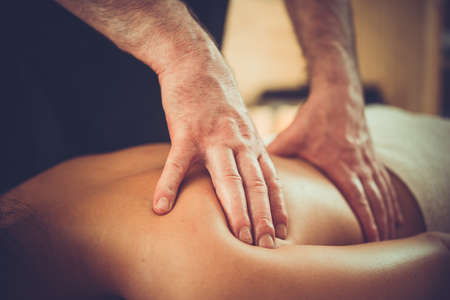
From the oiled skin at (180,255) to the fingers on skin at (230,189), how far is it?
0.06 ft

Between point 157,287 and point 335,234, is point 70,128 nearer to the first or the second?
point 157,287

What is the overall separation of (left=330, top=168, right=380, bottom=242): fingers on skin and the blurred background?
77.6 inches

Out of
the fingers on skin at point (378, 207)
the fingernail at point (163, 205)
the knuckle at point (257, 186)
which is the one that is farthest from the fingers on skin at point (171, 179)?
the fingers on skin at point (378, 207)

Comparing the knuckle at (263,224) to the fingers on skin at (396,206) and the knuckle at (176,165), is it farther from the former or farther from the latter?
the fingers on skin at (396,206)

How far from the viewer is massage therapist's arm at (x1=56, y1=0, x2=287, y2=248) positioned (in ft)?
1.61

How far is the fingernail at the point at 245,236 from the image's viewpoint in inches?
18.3

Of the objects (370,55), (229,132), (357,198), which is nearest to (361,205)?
(357,198)

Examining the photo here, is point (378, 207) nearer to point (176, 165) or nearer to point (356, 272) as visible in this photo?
point (356, 272)

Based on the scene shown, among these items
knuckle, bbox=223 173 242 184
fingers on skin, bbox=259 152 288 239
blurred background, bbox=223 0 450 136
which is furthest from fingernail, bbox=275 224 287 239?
blurred background, bbox=223 0 450 136

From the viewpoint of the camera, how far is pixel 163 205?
0.48 meters

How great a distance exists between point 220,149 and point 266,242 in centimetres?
17

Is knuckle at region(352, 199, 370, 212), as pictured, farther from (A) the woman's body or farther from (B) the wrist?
(B) the wrist

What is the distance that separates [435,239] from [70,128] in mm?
901

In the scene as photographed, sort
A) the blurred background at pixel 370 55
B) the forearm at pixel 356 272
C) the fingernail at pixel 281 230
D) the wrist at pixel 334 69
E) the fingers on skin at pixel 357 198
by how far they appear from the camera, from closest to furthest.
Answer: the forearm at pixel 356 272 < the fingernail at pixel 281 230 < the fingers on skin at pixel 357 198 < the wrist at pixel 334 69 < the blurred background at pixel 370 55
